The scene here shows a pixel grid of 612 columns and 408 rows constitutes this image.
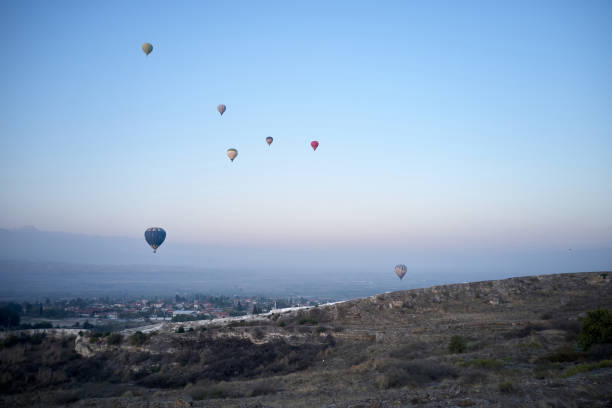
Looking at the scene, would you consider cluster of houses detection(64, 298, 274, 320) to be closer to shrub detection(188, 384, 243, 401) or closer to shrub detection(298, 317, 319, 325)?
shrub detection(298, 317, 319, 325)

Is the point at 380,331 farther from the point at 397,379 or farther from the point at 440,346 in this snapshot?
the point at 397,379

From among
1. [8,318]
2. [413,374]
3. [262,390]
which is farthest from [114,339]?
[8,318]

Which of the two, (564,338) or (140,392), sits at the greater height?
(564,338)

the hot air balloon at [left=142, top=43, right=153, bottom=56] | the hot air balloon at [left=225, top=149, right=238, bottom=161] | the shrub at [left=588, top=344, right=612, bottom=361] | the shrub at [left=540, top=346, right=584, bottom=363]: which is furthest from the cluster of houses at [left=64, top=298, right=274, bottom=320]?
the shrub at [left=588, top=344, right=612, bottom=361]

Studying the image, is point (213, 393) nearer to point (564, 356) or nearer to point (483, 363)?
point (483, 363)

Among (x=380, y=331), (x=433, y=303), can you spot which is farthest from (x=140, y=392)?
(x=433, y=303)
